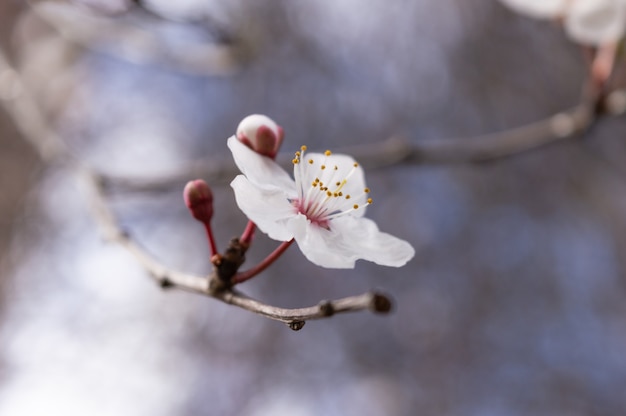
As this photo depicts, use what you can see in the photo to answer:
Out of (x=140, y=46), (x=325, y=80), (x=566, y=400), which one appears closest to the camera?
(x=140, y=46)

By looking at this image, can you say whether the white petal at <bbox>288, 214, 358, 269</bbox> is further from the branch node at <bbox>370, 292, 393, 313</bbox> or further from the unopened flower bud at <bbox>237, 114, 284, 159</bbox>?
the branch node at <bbox>370, 292, 393, 313</bbox>

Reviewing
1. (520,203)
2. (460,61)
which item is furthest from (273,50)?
(520,203)

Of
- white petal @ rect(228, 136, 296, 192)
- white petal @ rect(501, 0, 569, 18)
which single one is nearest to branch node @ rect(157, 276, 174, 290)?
white petal @ rect(228, 136, 296, 192)

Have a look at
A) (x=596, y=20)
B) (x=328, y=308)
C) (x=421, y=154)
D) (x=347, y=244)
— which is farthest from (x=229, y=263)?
(x=596, y=20)

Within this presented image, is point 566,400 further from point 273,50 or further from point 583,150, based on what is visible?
point 273,50

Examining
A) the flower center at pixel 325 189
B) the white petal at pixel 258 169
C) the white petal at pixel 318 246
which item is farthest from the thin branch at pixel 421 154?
the white petal at pixel 318 246

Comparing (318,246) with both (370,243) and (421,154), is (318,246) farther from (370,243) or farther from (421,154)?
(421,154)
